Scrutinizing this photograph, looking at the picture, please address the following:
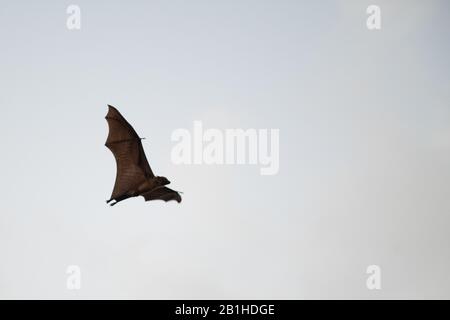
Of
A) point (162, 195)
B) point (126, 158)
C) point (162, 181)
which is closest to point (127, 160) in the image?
point (126, 158)

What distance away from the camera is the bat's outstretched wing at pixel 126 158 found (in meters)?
12.0

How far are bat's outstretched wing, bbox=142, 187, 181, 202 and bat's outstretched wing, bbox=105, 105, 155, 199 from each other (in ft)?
1.64

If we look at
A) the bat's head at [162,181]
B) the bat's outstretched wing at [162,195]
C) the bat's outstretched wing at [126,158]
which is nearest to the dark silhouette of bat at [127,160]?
the bat's outstretched wing at [126,158]

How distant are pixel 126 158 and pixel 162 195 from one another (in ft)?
4.93

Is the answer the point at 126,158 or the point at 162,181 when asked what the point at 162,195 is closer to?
the point at 162,181

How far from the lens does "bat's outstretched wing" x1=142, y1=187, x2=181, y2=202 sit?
12344mm

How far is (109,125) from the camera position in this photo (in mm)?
12117

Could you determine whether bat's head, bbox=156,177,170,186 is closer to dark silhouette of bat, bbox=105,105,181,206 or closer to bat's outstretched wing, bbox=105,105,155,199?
dark silhouette of bat, bbox=105,105,181,206

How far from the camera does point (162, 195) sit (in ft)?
41.4

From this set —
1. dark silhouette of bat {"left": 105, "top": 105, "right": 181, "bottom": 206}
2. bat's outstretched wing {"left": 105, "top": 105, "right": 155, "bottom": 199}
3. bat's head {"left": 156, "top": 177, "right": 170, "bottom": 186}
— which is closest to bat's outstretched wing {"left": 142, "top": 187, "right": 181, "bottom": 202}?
dark silhouette of bat {"left": 105, "top": 105, "right": 181, "bottom": 206}
